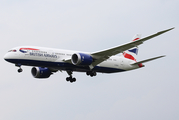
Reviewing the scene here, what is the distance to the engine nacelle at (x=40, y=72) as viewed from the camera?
178 ft

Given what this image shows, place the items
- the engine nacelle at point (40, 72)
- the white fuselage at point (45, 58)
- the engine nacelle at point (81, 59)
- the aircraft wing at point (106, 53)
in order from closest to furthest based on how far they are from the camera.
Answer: the white fuselage at point (45, 58)
the aircraft wing at point (106, 53)
the engine nacelle at point (81, 59)
the engine nacelle at point (40, 72)

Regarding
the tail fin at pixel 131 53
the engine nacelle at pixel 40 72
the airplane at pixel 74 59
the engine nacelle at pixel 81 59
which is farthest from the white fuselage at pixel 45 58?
the engine nacelle at pixel 40 72

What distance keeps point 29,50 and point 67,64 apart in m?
5.37

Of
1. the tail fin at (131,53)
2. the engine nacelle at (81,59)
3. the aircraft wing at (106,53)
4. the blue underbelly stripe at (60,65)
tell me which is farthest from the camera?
the tail fin at (131,53)

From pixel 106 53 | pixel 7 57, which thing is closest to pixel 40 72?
pixel 7 57

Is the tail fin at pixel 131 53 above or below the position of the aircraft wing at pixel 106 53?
above

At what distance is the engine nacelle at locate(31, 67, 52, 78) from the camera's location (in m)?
54.2

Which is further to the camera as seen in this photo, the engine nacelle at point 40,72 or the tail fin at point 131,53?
the tail fin at point 131,53

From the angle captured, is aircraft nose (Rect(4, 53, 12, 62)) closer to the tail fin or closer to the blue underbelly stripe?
the blue underbelly stripe

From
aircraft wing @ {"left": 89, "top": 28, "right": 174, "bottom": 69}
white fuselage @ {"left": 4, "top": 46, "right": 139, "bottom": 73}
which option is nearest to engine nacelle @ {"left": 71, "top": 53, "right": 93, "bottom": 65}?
aircraft wing @ {"left": 89, "top": 28, "right": 174, "bottom": 69}

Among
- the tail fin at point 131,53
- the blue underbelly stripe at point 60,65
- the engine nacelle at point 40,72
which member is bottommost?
the blue underbelly stripe at point 60,65

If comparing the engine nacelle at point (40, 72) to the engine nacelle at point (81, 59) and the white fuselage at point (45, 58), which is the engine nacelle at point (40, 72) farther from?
the engine nacelle at point (81, 59)

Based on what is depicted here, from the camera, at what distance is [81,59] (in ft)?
153

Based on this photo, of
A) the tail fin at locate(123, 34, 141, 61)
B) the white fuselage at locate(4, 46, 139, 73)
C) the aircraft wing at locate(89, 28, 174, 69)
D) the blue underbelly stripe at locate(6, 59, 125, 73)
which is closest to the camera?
the white fuselage at locate(4, 46, 139, 73)
